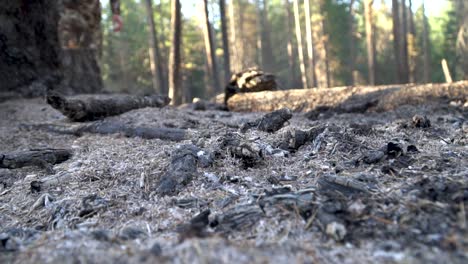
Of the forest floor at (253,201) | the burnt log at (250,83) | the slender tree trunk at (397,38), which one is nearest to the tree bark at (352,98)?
the burnt log at (250,83)

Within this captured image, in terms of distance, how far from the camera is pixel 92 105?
6.34 meters

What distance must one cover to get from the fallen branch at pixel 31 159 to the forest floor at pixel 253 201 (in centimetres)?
10

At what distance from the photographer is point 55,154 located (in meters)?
4.20

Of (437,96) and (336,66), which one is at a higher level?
(336,66)

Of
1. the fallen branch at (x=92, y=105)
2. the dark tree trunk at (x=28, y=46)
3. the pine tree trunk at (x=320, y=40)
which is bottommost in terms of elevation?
the fallen branch at (x=92, y=105)

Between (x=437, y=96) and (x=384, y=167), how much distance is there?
4959mm

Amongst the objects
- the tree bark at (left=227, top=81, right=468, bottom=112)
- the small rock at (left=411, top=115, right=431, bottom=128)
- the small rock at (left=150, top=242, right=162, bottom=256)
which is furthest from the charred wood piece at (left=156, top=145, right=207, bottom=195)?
the tree bark at (left=227, top=81, right=468, bottom=112)

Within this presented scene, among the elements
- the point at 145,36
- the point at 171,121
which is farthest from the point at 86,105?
the point at 145,36

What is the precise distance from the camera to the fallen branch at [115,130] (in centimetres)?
477

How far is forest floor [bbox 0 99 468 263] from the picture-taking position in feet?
6.25

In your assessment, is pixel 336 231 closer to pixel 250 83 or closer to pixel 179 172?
pixel 179 172

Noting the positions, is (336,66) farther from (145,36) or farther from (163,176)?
(163,176)

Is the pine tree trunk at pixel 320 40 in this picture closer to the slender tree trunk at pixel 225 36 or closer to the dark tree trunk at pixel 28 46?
the slender tree trunk at pixel 225 36

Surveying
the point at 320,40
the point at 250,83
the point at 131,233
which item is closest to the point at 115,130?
the point at 131,233
